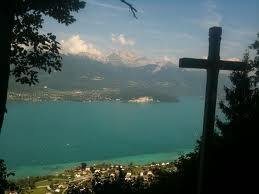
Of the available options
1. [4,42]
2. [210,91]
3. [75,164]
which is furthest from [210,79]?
[75,164]

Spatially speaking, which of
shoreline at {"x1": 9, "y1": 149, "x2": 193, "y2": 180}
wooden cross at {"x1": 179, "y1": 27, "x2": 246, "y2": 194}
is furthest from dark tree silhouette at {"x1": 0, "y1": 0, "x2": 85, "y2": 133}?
shoreline at {"x1": 9, "y1": 149, "x2": 193, "y2": 180}

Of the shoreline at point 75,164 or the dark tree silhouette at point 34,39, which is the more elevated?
the dark tree silhouette at point 34,39

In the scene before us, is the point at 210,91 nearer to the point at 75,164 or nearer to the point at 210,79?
the point at 210,79

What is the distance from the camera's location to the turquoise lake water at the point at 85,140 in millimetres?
88750

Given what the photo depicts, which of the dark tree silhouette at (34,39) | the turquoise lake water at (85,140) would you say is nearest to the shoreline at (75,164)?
the turquoise lake water at (85,140)

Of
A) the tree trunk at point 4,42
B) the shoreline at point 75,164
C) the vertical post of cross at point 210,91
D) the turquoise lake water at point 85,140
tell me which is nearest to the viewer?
the tree trunk at point 4,42

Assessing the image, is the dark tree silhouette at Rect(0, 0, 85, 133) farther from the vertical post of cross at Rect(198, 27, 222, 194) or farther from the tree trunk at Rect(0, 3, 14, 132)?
the vertical post of cross at Rect(198, 27, 222, 194)

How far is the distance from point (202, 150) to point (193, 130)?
459ft

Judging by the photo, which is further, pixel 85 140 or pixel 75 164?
pixel 85 140

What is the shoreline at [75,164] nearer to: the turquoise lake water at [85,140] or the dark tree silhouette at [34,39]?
the turquoise lake water at [85,140]

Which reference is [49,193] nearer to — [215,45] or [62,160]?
[62,160]

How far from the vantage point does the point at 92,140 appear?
4569 inches

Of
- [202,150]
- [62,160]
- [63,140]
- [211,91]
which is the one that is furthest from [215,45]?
[63,140]

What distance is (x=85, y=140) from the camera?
4579 inches
